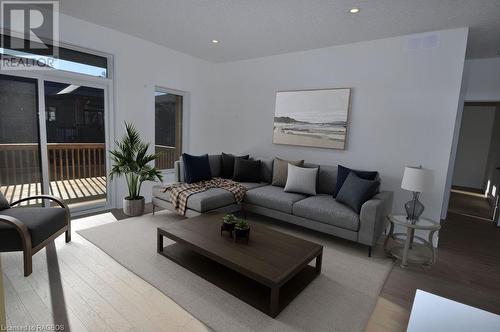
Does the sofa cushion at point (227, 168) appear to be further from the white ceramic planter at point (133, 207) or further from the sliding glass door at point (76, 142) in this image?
the sliding glass door at point (76, 142)

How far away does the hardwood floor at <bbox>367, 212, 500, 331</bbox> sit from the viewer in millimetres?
2148

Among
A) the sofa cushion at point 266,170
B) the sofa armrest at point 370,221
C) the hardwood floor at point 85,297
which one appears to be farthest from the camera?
the sofa cushion at point 266,170

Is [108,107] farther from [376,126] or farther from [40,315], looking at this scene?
[376,126]

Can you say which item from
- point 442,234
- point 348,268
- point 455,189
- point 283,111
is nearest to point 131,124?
point 283,111

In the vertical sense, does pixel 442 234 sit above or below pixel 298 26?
below

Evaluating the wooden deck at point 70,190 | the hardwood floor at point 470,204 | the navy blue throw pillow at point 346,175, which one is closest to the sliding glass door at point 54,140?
the wooden deck at point 70,190

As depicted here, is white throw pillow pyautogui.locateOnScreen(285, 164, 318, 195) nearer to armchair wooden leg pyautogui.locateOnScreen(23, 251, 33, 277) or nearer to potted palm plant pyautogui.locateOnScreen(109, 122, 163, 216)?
potted palm plant pyautogui.locateOnScreen(109, 122, 163, 216)

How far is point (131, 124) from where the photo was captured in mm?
4414

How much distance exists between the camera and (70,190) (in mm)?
4145

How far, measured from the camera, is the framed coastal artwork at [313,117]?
414 centimetres

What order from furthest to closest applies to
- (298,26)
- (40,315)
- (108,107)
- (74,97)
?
(108,107), (74,97), (298,26), (40,315)

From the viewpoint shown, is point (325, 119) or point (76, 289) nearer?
point (76, 289)

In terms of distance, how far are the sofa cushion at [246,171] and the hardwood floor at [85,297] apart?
2.33 meters

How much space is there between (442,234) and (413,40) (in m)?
2.74
